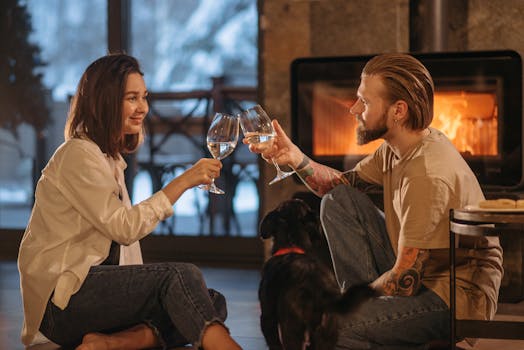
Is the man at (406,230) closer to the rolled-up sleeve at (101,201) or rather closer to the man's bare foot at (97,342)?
the rolled-up sleeve at (101,201)

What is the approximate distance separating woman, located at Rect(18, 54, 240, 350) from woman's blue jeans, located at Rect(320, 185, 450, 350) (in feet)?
1.22

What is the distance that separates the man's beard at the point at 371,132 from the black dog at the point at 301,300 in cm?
39

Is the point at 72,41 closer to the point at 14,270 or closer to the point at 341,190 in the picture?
the point at 14,270

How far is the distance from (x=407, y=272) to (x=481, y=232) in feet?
0.87

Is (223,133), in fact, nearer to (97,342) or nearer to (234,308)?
(97,342)

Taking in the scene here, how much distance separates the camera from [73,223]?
2.52 m

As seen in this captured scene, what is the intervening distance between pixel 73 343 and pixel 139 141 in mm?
653

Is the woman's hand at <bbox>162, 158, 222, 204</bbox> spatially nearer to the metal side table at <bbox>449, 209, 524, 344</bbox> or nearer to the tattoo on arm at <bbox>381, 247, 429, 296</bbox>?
the tattoo on arm at <bbox>381, 247, 429, 296</bbox>

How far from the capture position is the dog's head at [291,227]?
8.13 ft

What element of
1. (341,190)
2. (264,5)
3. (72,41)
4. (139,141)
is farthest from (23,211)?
(341,190)

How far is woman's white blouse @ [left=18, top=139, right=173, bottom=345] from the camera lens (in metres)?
2.44

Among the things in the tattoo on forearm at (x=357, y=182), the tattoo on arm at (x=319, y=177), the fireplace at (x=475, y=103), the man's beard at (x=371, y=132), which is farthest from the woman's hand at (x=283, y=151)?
the fireplace at (x=475, y=103)

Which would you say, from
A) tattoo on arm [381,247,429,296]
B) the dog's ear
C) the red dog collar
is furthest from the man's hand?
the dog's ear

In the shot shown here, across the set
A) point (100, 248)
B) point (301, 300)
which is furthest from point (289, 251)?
point (100, 248)
